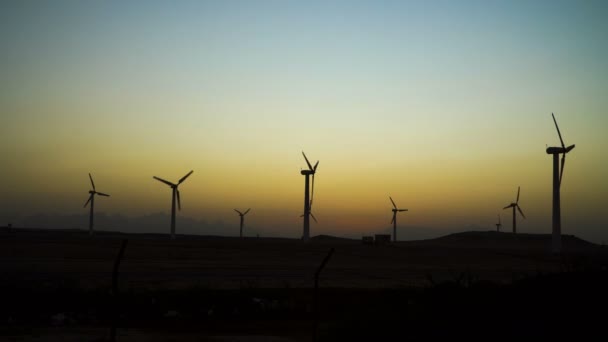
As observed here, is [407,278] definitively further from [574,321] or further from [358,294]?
[574,321]

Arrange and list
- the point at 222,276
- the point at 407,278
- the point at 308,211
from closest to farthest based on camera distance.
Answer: the point at 222,276, the point at 407,278, the point at 308,211

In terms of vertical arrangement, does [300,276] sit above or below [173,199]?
below

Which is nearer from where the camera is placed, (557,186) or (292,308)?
(292,308)

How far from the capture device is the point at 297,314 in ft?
89.7

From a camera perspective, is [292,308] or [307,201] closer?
[292,308]

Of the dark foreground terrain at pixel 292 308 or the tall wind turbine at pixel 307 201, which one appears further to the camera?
the tall wind turbine at pixel 307 201

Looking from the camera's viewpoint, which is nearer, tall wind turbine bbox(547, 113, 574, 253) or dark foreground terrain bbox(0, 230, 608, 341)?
dark foreground terrain bbox(0, 230, 608, 341)

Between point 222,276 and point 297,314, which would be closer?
point 297,314

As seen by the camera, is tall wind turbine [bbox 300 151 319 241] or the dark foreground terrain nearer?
the dark foreground terrain

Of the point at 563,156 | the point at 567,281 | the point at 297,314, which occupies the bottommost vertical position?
the point at 297,314

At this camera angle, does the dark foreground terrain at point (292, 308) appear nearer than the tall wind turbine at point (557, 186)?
Yes

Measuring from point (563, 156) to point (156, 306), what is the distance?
81.5 metres

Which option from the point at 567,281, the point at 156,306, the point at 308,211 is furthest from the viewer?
the point at 308,211

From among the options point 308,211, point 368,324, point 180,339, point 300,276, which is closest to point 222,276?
point 300,276
